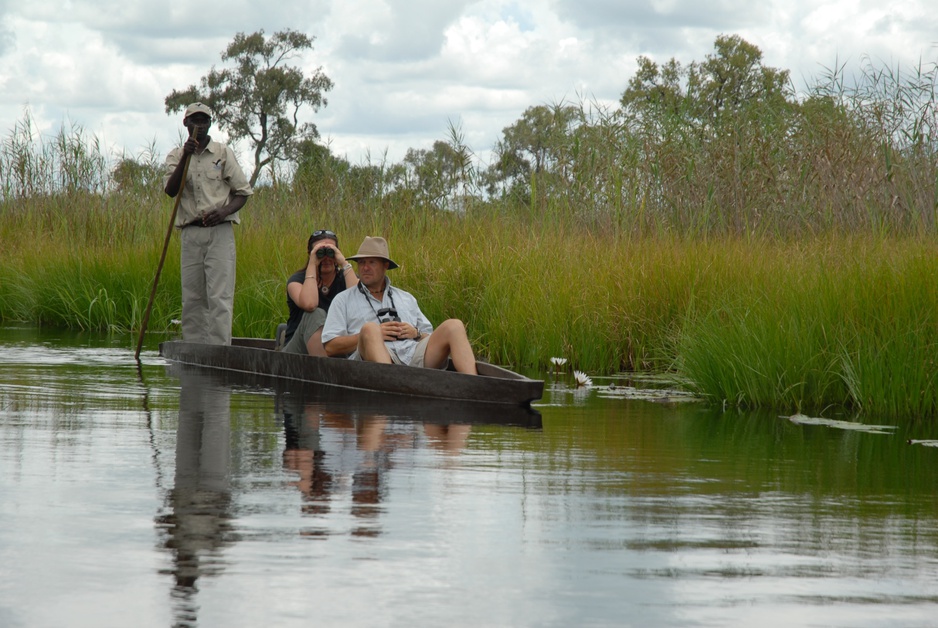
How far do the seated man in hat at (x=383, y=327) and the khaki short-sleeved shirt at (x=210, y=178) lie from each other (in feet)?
8.71

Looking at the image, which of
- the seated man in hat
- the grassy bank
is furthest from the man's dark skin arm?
the seated man in hat

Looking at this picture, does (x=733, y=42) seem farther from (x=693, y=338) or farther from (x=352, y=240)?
(x=693, y=338)

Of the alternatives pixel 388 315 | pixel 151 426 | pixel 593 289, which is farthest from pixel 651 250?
pixel 151 426

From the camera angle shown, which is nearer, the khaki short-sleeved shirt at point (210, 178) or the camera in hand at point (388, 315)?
the camera in hand at point (388, 315)

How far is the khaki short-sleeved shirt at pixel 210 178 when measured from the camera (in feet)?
42.2

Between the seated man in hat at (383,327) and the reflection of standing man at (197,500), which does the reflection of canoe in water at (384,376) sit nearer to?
the seated man in hat at (383,327)

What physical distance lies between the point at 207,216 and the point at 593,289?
377 cm

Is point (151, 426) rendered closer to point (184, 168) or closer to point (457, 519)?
point (457, 519)

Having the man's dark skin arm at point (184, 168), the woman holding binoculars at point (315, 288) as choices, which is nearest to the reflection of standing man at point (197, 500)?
the woman holding binoculars at point (315, 288)

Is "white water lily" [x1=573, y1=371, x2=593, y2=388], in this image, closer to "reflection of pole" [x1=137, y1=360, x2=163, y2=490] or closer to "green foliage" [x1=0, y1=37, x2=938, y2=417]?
"green foliage" [x1=0, y1=37, x2=938, y2=417]

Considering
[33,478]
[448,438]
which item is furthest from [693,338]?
[33,478]

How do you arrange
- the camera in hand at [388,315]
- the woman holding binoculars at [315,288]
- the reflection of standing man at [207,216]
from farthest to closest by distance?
the reflection of standing man at [207,216] → the woman holding binoculars at [315,288] → the camera in hand at [388,315]

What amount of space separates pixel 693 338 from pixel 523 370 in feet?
8.85

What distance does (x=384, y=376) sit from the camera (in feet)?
33.8
